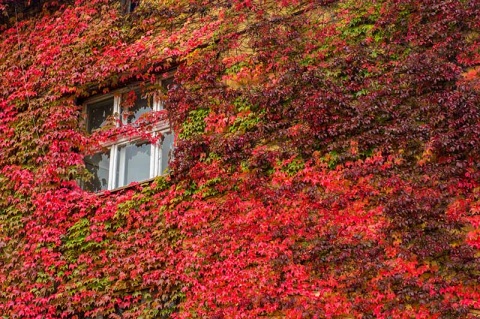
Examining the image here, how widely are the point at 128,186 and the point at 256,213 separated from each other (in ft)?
7.42

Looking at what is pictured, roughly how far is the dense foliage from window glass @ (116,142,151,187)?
0.43 m

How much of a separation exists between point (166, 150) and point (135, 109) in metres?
1.15

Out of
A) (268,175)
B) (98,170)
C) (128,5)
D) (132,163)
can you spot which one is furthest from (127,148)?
(128,5)

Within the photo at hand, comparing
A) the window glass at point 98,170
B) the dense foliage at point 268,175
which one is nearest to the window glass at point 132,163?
the window glass at point 98,170

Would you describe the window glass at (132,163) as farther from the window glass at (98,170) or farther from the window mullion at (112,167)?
the window glass at (98,170)

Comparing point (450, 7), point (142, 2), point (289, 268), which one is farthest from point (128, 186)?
point (450, 7)

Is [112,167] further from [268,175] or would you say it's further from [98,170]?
[268,175]

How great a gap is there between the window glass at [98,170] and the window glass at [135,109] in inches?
26.4

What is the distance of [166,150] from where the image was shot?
10.4 metres

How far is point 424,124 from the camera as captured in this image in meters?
8.29

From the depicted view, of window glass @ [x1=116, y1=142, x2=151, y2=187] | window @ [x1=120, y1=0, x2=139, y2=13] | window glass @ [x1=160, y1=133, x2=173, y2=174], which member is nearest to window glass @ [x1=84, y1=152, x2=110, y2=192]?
window glass @ [x1=116, y1=142, x2=151, y2=187]

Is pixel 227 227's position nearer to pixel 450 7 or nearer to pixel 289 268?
pixel 289 268

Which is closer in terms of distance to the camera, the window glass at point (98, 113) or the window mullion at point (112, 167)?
the window mullion at point (112, 167)

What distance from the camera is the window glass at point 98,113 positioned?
446 inches
